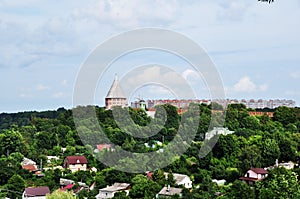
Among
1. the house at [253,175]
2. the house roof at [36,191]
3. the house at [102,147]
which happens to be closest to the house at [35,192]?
the house roof at [36,191]

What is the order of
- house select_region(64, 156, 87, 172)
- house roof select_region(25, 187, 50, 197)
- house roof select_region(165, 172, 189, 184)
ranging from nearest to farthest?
1. house roof select_region(25, 187, 50, 197)
2. house roof select_region(165, 172, 189, 184)
3. house select_region(64, 156, 87, 172)

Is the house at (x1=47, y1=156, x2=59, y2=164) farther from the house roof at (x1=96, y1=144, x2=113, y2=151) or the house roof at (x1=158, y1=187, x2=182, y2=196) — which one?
the house roof at (x1=158, y1=187, x2=182, y2=196)

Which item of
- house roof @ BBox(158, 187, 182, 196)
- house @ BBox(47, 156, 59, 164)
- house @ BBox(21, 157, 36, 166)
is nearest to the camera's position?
house roof @ BBox(158, 187, 182, 196)

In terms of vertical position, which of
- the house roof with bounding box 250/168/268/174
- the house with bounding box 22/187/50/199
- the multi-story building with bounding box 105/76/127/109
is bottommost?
the house with bounding box 22/187/50/199

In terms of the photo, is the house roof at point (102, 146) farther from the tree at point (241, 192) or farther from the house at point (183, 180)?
the tree at point (241, 192)

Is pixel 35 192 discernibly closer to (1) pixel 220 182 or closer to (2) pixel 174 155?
(2) pixel 174 155

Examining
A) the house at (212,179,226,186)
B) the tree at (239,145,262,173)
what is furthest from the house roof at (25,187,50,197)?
the tree at (239,145,262,173)
